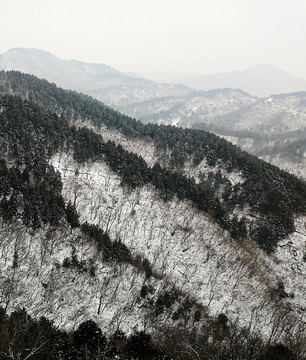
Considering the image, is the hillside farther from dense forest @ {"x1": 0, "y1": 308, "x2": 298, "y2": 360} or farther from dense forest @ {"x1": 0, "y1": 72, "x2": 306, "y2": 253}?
dense forest @ {"x1": 0, "y1": 308, "x2": 298, "y2": 360}

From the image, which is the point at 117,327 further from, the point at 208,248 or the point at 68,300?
the point at 208,248

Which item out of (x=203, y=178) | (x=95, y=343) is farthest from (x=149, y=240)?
(x=203, y=178)

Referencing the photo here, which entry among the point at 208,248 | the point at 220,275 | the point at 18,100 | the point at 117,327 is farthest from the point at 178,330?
the point at 18,100

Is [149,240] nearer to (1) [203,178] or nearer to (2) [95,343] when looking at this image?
(2) [95,343]

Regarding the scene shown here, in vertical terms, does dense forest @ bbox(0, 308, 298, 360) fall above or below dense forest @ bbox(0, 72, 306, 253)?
below

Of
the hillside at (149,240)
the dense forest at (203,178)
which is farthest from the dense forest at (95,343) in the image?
the dense forest at (203,178)

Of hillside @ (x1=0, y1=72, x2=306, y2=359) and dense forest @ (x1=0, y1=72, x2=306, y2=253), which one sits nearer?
hillside @ (x1=0, y1=72, x2=306, y2=359)

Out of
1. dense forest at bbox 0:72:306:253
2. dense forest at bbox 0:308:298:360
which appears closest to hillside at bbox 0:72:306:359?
dense forest at bbox 0:72:306:253

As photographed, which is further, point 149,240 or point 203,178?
point 203,178

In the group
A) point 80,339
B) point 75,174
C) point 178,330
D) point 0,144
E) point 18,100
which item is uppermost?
point 18,100
